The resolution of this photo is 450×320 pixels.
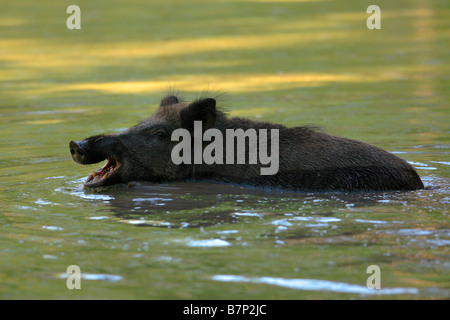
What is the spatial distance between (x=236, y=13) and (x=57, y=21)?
20.3ft

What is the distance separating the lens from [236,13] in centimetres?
3055

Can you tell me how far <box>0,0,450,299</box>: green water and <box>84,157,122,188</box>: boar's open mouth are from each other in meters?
0.18

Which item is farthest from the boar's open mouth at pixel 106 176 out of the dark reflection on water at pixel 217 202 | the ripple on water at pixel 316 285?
the ripple on water at pixel 316 285

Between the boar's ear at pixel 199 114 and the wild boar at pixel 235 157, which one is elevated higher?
the boar's ear at pixel 199 114

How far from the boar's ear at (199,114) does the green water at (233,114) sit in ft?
2.44

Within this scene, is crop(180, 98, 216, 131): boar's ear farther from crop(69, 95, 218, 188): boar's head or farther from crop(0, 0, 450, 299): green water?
crop(0, 0, 450, 299): green water

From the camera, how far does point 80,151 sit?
10391 millimetres

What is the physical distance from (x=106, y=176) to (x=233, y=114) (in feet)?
17.7

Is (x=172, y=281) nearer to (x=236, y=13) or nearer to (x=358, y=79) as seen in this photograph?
(x=358, y=79)

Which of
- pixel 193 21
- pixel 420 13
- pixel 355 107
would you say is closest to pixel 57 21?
pixel 193 21

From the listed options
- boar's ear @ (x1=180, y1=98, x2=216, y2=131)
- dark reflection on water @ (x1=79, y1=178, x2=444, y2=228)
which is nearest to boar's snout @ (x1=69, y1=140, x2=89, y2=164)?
dark reflection on water @ (x1=79, y1=178, x2=444, y2=228)

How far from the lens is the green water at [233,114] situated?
23.0 feet

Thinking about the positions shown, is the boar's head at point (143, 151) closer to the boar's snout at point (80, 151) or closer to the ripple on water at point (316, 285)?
the boar's snout at point (80, 151)

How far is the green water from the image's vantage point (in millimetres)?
7000
